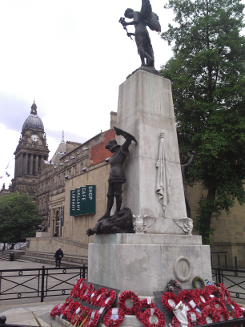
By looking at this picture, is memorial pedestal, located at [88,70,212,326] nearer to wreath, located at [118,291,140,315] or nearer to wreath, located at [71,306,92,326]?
wreath, located at [118,291,140,315]

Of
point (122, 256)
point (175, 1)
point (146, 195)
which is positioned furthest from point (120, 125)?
point (175, 1)

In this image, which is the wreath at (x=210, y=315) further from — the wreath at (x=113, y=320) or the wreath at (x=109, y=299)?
the wreath at (x=109, y=299)

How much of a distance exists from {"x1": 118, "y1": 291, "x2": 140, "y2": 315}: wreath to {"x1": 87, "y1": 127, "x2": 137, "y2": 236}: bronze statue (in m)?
1.48

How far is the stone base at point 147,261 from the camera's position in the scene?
6.73m

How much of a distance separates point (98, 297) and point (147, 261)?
1314 mm

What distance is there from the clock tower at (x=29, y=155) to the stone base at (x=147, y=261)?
327 feet

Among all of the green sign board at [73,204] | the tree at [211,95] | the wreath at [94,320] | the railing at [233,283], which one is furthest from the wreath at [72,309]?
the green sign board at [73,204]

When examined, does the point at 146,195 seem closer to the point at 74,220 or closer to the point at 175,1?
the point at 175,1

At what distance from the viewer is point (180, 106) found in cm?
2009

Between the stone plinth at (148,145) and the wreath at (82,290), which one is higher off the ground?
the stone plinth at (148,145)

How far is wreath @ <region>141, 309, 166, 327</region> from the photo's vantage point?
5.82 metres

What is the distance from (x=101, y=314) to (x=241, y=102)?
15.9m

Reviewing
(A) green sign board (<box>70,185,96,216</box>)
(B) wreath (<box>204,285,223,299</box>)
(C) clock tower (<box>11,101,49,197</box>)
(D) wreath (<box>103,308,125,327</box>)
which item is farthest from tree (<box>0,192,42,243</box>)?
(B) wreath (<box>204,285,223,299</box>)

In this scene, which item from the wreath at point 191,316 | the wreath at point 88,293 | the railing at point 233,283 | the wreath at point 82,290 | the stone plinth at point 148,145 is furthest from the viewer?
the railing at point 233,283
